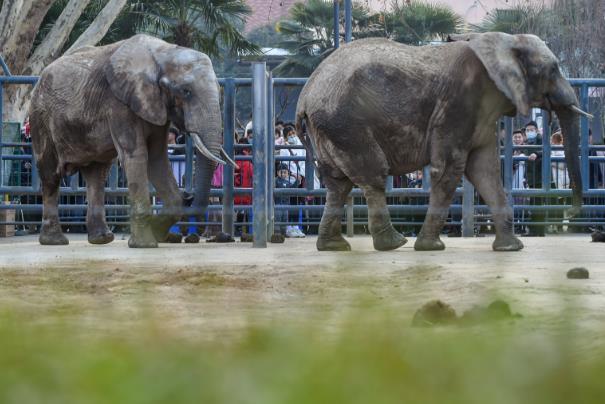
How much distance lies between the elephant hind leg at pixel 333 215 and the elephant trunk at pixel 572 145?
1790 mm

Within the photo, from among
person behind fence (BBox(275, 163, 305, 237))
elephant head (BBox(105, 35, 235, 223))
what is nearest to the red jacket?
person behind fence (BBox(275, 163, 305, 237))

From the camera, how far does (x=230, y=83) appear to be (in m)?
13.1

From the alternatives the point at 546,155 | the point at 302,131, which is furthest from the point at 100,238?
the point at 546,155

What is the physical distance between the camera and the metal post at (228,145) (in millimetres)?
12875

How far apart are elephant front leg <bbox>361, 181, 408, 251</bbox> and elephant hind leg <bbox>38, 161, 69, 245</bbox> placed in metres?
3.42

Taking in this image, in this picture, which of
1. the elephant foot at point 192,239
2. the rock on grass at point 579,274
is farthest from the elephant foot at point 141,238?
the rock on grass at point 579,274

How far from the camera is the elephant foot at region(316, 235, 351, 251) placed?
10.6 metres

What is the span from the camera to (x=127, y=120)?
11.6 meters

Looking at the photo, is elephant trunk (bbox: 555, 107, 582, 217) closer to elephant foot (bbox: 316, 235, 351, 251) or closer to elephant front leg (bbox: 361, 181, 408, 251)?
elephant front leg (bbox: 361, 181, 408, 251)

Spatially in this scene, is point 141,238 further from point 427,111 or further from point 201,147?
point 427,111

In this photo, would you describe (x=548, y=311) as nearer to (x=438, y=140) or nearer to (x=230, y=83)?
(x=438, y=140)

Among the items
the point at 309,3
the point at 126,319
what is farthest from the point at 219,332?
the point at 309,3

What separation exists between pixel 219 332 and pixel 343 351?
1897 millimetres

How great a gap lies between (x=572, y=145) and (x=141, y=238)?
3.71 m
